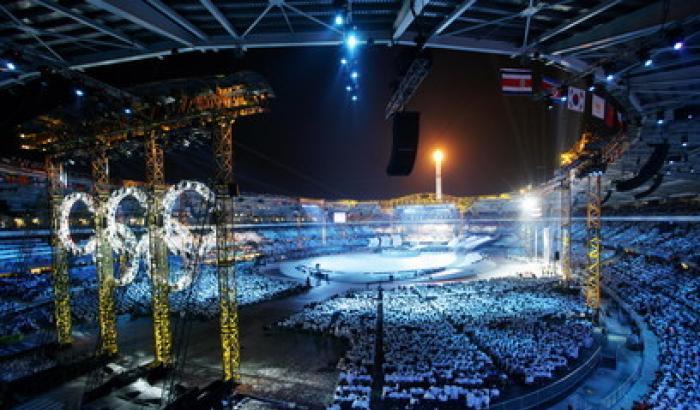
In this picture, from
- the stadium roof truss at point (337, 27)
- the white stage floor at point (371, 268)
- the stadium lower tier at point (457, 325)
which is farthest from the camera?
the white stage floor at point (371, 268)

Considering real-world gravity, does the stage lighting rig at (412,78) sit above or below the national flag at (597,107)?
above

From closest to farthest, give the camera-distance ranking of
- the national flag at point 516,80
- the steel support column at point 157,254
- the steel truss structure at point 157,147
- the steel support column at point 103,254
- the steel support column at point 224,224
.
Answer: the national flag at point 516,80
the steel truss structure at point 157,147
the steel support column at point 224,224
the steel support column at point 157,254
the steel support column at point 103,254

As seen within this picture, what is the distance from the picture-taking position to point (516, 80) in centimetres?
814

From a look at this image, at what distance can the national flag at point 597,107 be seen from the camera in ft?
29.9

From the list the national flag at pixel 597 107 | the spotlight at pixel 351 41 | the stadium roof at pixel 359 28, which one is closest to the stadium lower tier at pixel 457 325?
the national flag at pixel 597 107

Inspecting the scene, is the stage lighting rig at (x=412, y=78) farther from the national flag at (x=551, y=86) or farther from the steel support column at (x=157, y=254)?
the steel support column at (x=157, y=254)

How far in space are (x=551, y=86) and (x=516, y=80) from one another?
3.39 ft

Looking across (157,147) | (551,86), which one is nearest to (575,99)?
(551,86)

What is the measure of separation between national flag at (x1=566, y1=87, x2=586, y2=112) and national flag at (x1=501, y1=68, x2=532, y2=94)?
115cm

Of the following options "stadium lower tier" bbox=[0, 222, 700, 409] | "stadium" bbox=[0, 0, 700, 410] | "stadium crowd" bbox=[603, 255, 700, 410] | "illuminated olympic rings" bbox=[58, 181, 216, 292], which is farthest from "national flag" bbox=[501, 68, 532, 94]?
"stadium crowd" bbox=[603, 255, 700, 410]

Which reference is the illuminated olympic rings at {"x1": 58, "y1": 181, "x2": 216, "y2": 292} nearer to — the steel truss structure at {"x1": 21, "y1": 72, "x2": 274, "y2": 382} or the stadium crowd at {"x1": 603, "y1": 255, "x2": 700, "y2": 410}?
the steel truss structure at {"x1": 21, "y1": 72, "x2": 274, "y2": 382}

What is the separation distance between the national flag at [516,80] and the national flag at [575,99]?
1147 millimetres

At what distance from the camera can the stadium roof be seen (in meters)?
5.62

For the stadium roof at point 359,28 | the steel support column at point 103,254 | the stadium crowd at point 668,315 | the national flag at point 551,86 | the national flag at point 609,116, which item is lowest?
the stadium crowd at point 668,315
